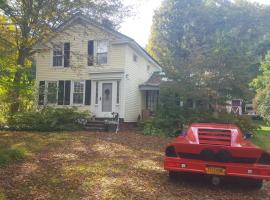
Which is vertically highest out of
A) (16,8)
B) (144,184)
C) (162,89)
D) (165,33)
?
(165,33)

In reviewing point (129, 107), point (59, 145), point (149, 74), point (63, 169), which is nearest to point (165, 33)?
point (149, 74)

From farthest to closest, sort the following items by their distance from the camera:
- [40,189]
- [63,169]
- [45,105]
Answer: [45,105] → [63,169] → [40,189]

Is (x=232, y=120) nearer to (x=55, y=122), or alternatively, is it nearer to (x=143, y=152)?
(x=143, y=152)

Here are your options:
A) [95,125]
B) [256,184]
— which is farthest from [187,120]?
[256,184]

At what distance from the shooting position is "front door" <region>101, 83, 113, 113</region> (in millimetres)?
19453

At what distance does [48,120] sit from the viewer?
16.8 m

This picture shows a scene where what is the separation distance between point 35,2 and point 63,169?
34.8ft

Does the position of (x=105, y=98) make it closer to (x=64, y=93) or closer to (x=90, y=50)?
(x=64, y=93)

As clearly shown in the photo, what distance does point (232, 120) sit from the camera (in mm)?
16797

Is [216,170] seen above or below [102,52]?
below

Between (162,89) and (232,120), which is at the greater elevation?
(162,89)

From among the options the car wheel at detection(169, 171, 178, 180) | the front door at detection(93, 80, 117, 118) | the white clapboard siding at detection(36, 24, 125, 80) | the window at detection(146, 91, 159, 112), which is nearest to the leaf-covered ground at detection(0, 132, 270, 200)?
the car wheel at detection(169, 171, 178, 180)

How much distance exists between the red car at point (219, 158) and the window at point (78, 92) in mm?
13830

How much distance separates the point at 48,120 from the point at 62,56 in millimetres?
5788
